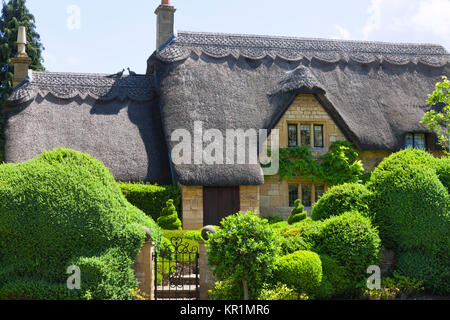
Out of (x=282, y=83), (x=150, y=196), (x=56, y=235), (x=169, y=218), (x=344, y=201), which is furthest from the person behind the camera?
(x=282, y=83)

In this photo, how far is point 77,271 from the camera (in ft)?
29.7

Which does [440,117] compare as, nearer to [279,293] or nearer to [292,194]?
[292,194]

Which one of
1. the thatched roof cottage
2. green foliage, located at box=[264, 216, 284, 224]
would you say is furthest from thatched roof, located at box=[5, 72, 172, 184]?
green foliage, located at box=[264, 216, 284, 224]

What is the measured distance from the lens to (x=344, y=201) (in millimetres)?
11492

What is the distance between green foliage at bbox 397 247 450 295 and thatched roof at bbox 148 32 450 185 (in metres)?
7.80

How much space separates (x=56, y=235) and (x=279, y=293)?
403cm

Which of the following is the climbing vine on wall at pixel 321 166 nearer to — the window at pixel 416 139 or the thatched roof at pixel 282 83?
the thatched roof at pixel 282 83

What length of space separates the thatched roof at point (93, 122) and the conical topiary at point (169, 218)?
6.15 feet

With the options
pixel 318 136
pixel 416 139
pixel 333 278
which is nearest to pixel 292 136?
pixel 318 136

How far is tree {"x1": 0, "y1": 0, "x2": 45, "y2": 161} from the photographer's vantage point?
2812 cm

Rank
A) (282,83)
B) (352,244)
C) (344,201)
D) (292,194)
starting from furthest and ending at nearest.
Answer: (282,83) → (292,194) → (344,201) → (352,244)

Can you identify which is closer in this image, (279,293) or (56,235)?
(56,235)

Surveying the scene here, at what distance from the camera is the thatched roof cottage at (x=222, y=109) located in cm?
1852
